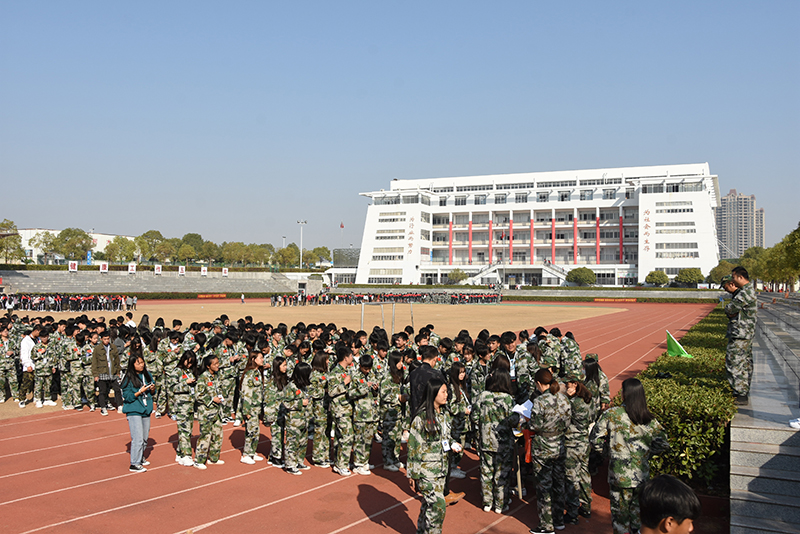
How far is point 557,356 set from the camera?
29.7 ft

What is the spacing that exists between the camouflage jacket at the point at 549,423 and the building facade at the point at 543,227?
69002 millimetres

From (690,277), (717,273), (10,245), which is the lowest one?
(690,277)

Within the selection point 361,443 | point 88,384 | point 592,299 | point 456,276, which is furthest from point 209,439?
point 456,276

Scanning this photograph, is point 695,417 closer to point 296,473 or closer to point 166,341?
point 296,473

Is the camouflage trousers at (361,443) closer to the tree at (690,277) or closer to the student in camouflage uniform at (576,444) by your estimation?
the student in camouflage uniform at (576,444)

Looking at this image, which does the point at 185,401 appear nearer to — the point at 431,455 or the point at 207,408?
the point at 207,408

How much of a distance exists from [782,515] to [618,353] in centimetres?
1497

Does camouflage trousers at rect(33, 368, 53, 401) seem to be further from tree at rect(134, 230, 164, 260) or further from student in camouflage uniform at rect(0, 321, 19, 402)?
tree at rect(134, 230, 164, 260)

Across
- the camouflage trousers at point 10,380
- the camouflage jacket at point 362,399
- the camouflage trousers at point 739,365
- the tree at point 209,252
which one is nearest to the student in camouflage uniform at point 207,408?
the camouflage jacket at point 362,399

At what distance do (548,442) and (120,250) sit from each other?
94003mm

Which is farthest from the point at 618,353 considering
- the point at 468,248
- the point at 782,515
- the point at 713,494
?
the point at 468,248

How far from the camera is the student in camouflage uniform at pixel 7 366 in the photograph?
11562mm

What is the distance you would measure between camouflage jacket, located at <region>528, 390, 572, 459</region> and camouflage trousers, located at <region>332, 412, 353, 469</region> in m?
2.69

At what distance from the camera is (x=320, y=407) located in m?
7.52
